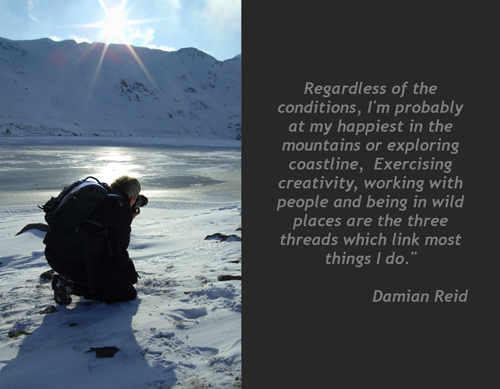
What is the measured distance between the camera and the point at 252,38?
1634 mm

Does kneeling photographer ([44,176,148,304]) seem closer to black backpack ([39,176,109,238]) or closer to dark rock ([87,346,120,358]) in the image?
black backpack ([39,176,109,238])

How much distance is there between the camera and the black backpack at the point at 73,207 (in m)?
2.48

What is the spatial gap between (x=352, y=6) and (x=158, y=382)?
1.98m

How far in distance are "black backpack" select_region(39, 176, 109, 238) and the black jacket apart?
0.08 meters

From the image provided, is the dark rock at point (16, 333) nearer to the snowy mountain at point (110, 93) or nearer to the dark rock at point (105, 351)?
the dark rock at point (105, 351)

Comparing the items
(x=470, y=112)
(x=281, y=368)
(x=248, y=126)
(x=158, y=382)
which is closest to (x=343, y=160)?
(x=248, y=126)

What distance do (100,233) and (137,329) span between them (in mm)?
810

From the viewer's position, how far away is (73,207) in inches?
98.0

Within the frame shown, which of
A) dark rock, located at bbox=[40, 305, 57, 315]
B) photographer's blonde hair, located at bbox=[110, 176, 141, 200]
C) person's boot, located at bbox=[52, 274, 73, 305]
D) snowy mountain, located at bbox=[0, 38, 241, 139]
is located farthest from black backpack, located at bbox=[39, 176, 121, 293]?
snowy mountain, located at bbox=[0, 38, 241, 139]

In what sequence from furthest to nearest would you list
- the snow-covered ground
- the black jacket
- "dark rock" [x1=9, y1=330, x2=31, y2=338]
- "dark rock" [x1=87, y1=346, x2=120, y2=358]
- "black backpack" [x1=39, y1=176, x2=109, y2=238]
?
the black jacket, "black backpack" [x1=39, y1=176, x2=109, y2=238], "dark rock" [x1=9, y1=330, x2=31, y2=338], "dark rock" [x1=87, y1=346, x2=120, y2=358], the snow-covered ground

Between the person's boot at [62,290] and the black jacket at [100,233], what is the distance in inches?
7.8

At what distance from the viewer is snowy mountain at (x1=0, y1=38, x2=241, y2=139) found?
6184 cm

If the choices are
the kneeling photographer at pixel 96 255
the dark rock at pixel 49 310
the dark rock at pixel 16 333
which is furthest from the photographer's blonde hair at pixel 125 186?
the dark rock at pixel 16 333

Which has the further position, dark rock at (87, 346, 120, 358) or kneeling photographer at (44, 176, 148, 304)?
kneeling photographer at (44, 176, 148, 304)
